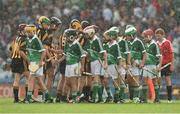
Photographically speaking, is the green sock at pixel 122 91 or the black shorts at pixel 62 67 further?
the black shorts at pixel 62 67

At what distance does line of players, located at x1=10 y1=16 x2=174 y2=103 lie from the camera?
21.7m

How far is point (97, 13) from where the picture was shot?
3256cm

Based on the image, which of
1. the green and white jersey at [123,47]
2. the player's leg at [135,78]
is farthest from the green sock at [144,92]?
the green and white jersey at [123,47]

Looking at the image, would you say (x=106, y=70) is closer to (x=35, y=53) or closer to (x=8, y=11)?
(x=35, y=53)

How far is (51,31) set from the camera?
22.2 metres

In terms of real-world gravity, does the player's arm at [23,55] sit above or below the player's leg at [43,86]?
above

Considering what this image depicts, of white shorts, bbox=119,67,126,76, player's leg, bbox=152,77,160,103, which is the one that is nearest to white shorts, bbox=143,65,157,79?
player's leg, bbox=152,77,160,103

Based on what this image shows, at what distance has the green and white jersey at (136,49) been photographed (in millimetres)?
22333

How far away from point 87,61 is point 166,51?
233cm

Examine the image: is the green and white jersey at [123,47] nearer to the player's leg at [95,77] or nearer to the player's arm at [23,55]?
the player's leg at [95,77]

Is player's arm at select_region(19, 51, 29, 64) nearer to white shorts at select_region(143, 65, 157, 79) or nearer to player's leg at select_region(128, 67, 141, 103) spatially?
player's leg at select_region(128, 67, 141, 103)

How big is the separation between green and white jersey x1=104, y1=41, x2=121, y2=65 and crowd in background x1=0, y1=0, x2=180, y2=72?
908 centimetres

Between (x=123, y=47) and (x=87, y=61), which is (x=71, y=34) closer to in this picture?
Result: (x=87, y=61)

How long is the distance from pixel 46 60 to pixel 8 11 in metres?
Result: 11.1
